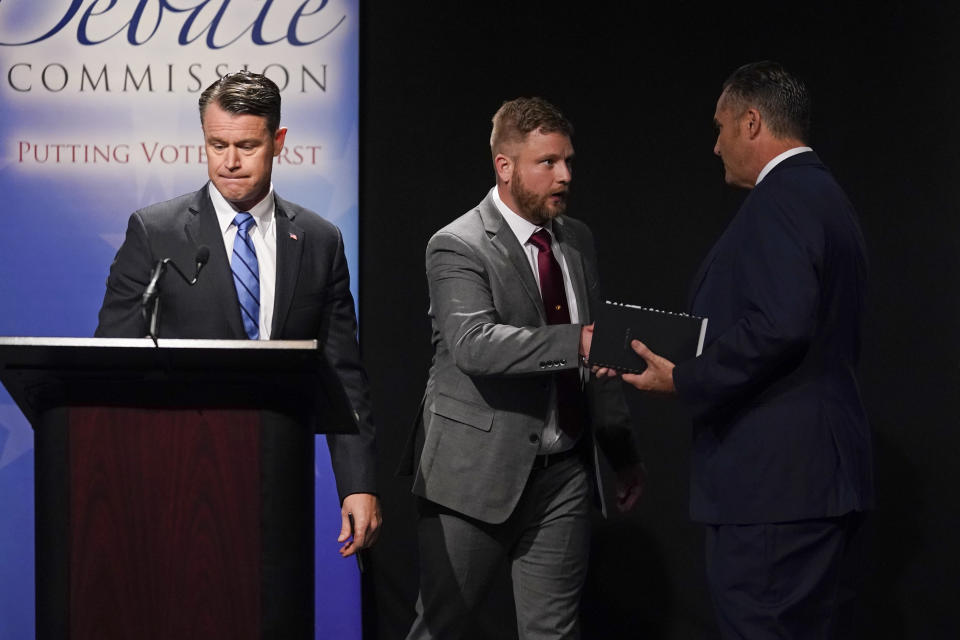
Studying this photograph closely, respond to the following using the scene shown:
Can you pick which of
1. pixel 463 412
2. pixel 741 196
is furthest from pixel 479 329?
pixel 741 196

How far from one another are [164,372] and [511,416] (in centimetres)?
124

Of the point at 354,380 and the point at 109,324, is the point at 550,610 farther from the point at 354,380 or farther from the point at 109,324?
the point at 109,324

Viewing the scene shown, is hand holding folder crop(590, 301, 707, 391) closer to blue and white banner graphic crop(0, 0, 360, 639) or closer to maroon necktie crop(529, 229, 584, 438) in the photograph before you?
maroon necktie crop(529, 229, 584, 438)

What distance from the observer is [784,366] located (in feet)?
8.66

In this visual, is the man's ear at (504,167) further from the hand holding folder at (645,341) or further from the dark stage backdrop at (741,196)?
the dark stage backdrop at (741,196)

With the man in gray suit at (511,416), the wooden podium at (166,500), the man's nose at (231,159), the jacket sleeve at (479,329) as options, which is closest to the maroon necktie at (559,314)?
the man in gray suit at (511,416)

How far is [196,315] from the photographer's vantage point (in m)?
2.55

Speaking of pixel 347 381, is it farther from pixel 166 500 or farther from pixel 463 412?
pixel 166 500

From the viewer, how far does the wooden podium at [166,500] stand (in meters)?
1.89

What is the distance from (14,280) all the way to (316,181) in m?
1.12

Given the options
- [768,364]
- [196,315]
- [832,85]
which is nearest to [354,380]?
[196,315]

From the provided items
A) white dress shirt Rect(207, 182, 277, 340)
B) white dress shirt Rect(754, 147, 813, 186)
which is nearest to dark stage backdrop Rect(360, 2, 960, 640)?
white dress shirt Rect(754, 147, 813, 186)

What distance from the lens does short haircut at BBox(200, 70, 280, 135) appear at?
2.66 meters

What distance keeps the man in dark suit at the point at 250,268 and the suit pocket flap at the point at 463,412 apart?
36cm
